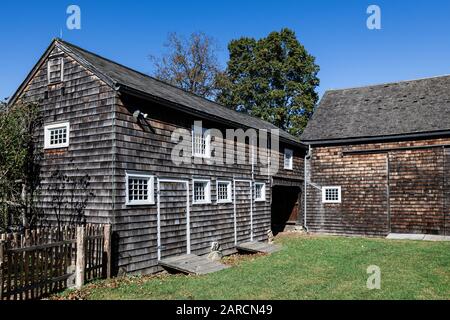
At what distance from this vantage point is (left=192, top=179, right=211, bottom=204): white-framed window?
584 inches

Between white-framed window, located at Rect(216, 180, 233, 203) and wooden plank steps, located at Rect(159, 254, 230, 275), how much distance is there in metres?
3.48

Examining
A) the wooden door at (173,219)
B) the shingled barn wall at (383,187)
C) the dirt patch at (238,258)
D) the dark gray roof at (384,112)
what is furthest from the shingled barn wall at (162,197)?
the dark gray roof at (384,112)

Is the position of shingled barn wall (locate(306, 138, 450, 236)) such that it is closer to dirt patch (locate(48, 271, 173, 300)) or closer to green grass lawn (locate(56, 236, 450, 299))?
green grass lawn (locate(56, 236, 450, 299))

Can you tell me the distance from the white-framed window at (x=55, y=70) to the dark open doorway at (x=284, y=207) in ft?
51.0

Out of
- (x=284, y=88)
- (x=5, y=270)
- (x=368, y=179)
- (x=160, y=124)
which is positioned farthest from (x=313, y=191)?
(x=284, y=88)

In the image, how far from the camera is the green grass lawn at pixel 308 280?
929 cm

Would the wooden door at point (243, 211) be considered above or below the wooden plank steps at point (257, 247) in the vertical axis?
above

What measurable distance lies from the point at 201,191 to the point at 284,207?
11.3m

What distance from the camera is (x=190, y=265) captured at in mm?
12508

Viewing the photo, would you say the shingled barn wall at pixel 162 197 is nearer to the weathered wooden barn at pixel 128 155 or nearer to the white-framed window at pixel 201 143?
the weathered wooden barn at pixel 128 155

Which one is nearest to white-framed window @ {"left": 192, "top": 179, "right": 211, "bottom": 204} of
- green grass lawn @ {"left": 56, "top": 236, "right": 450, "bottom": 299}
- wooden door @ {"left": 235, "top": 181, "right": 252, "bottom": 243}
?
wooden door @ {"left": 235, "top": 181, "right": 252, "bottom": 243}

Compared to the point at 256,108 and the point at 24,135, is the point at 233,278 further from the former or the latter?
the point at 256,108

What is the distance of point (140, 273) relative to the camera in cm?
1188

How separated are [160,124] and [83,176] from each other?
301 cm
